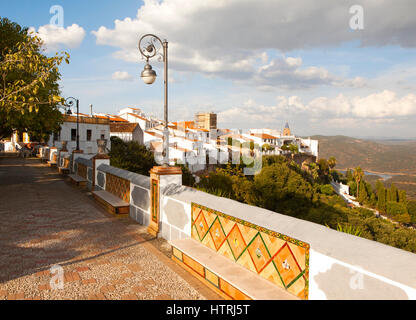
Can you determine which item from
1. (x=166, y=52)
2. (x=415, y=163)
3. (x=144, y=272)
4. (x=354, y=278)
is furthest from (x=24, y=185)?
(x=415, y=163)

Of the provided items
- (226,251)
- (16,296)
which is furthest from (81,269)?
(226,251)

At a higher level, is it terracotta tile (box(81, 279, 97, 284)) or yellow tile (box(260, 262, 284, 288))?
yellow tile (box(260, 262, 284, 288))

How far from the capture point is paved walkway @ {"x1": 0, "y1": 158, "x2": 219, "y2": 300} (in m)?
4.57

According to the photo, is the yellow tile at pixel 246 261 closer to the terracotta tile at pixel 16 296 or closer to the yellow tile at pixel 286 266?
the yellow tile at pixel 286 266

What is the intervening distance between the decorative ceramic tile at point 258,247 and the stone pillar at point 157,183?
159cm

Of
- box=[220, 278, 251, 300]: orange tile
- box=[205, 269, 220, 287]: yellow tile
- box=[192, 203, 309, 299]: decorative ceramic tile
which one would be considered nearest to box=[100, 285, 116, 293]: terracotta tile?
box=[205, 269, 220, 287]: yellow tile

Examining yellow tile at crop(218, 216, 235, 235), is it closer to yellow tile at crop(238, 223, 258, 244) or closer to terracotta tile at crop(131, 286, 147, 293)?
yellow tile at crop(238, 223, 258, 244)

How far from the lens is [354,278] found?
2.85 m

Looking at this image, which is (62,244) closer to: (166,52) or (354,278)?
(166,52)

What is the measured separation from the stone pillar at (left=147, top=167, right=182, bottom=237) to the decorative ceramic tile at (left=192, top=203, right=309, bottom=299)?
1592mm

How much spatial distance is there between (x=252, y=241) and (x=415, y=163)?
223 meters

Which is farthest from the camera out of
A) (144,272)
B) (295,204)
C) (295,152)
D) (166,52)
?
(295,152)
